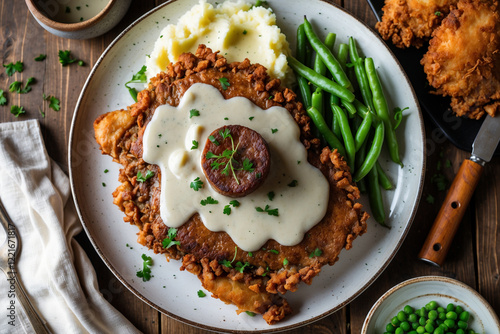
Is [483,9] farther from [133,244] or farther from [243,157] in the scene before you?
[133,244]

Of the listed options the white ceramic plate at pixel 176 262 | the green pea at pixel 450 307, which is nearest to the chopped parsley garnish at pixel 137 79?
the white ceramic plate at pixel 176 262

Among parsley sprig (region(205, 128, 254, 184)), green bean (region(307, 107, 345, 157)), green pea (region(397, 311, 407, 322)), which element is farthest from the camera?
green pea (region(397, 311, 407, 322))

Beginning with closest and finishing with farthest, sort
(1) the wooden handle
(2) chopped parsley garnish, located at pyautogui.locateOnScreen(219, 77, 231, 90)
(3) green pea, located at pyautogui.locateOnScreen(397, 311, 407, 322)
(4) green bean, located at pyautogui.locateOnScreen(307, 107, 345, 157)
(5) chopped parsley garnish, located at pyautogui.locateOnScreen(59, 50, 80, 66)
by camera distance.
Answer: (2) chopped parsley garnish, located at pyautogui.locateOnScreen(219, 77, 231, 90)
(4) green bean, located at pyautogui.locateOnScreen(307, 107, 345, 157)
(3) green pea, located at pyautogui.locateOnScreen(397, 311, 407, 322)
(1) the wooden handle
(5) chopped parsley garnish, located at pyautogui.locateOnScreen(59, 50, 80, 66)

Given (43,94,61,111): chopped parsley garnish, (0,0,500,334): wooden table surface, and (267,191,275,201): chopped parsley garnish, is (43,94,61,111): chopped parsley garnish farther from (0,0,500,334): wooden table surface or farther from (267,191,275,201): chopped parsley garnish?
(267,191,275,201): chopped parsley garnish

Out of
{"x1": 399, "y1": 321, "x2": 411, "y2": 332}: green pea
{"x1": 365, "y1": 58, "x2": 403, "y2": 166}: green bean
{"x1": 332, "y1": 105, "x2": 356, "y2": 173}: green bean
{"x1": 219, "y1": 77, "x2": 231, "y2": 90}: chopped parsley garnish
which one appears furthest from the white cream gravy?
{"x1": 399, "y1": 321, "x2": 411, "y2": 332}: green pea

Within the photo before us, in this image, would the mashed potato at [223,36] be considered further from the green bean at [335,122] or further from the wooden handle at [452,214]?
the wooden handle at [452,214]

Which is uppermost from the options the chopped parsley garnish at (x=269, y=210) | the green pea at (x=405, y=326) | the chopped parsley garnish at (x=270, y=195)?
the chopped parsley garnish at (x=270, y=195)

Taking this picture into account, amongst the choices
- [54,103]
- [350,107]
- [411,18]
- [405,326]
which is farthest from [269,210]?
[54,103]
